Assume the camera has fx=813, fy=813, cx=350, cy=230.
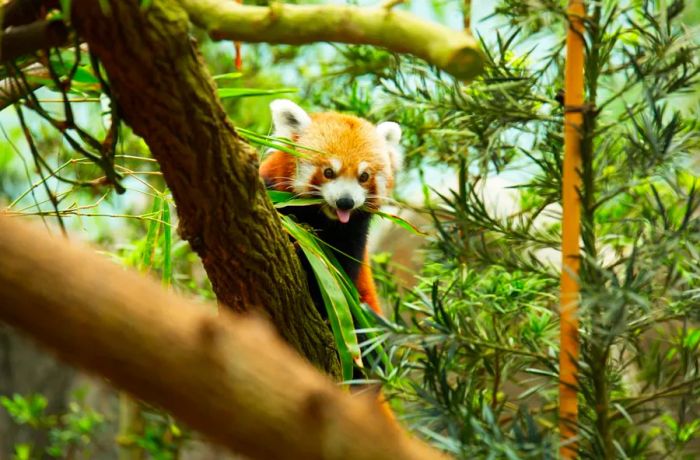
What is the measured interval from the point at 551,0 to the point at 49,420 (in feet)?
10.2

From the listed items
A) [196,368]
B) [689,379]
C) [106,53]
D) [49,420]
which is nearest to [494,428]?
[689,379]

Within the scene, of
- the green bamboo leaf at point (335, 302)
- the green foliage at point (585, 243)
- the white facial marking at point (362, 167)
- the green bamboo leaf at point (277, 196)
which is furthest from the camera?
the white facial marking at point (362, 167)

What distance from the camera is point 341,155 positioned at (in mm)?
2445

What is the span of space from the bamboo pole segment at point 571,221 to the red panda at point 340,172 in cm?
107

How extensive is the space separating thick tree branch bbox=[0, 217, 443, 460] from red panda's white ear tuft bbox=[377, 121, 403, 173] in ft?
6.25

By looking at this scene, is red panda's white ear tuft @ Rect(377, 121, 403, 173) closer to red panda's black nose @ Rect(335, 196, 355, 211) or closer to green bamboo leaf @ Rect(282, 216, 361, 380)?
red panda's black nose @ Rect(335, 196, 355, 211)

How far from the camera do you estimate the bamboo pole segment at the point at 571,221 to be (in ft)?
3.65

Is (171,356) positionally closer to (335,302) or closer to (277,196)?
(335,302)

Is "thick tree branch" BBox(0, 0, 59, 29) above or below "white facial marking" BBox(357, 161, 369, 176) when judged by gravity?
above

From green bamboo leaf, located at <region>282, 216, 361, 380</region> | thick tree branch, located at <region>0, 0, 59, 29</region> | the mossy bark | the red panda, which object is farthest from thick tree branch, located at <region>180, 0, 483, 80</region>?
the red panda

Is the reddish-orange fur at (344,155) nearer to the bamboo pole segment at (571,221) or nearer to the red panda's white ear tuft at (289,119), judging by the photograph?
the red panda's white ear tuft at (289,119)

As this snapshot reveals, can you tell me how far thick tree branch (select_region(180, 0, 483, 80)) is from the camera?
0.86m

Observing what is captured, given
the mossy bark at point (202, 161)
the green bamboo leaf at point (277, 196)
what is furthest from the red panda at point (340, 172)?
the mossy bark at point (202, 161)

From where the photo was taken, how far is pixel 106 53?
3.27ft
